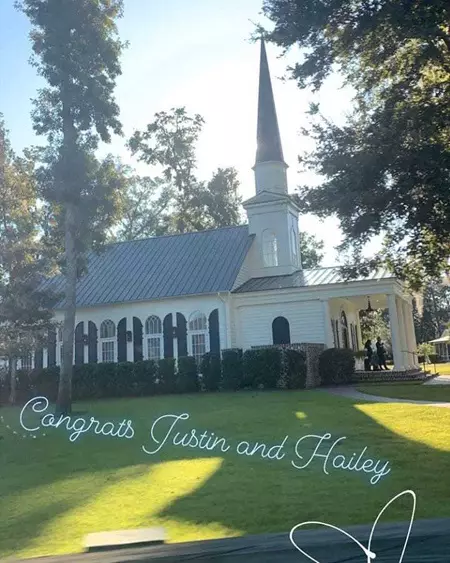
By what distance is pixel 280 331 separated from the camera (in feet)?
84.1

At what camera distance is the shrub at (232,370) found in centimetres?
2244

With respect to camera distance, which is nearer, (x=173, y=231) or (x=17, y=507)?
(x=17, y=507)

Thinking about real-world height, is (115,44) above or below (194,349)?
above

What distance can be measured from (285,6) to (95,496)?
37.4 feet

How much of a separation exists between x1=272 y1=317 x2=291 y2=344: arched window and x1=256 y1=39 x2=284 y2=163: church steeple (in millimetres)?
9241

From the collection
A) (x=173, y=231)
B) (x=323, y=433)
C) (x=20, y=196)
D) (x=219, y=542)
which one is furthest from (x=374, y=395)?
(x=173, y=231)

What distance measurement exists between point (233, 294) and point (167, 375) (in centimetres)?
481

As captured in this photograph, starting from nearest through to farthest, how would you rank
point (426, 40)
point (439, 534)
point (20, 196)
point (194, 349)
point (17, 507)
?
point (439, 534)
point (17, 507)
point (426, 40)
point (20, 196)
point (194, 349)

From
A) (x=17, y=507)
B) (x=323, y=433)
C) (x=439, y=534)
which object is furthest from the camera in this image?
(x=323, y=433)

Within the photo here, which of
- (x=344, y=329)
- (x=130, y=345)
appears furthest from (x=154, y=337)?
(x=344, y=329)

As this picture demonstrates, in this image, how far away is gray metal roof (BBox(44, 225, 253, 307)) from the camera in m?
26.8

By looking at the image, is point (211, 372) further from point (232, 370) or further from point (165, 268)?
point (165, 268)

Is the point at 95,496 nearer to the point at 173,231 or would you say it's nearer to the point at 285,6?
the point at 285,6

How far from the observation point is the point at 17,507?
736cm
